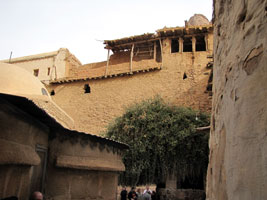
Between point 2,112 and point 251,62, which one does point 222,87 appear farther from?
point 2,112

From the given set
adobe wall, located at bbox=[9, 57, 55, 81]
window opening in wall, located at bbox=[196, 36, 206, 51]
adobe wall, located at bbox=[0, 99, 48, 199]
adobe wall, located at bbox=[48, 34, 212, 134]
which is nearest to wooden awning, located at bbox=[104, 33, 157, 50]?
adobe wall, located at bbox=[48, 34, 212, 134]

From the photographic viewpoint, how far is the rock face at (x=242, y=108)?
1.79m

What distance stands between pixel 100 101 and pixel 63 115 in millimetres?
10487

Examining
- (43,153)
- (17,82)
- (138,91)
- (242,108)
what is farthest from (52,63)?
(242,108)

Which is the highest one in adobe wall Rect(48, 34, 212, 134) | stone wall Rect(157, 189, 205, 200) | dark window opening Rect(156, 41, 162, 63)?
dark window opening Rect(156, 41, 162, 63)

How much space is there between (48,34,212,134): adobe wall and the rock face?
14733 millimetres

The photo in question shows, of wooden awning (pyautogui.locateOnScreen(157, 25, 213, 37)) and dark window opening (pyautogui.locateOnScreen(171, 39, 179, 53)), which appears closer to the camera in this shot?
wooden awning (pyautogui.locateOnScreen(157, 25, 213, 37))

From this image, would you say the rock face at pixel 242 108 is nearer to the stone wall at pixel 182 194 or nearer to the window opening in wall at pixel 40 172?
the window opening in wall at pixel 40 172

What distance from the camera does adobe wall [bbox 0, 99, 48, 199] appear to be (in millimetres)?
3867

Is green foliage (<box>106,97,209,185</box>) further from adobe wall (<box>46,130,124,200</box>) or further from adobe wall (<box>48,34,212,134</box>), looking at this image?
adobe wall (<box>46,130,124,200</box>)

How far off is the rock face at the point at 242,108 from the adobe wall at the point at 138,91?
14.7m

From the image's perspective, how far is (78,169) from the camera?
6.01 meters

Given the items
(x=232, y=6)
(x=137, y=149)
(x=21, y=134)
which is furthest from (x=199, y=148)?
(x=232, y=6)

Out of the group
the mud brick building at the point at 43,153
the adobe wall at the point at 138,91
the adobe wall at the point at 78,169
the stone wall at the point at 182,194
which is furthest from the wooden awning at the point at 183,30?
the adobe wall at the point at 78,169
